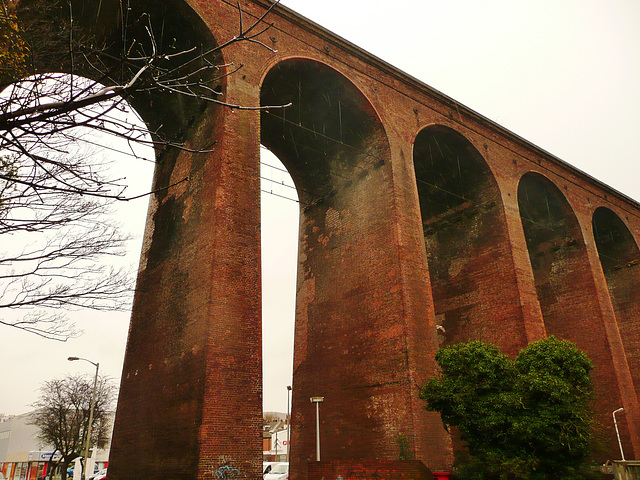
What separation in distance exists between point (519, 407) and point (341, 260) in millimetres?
6988

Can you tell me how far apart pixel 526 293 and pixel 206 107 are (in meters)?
11.7

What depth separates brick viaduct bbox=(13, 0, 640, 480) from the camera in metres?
9.98

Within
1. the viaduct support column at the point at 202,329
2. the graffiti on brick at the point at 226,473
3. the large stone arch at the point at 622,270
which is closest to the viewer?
the graffiti on brick at the point at 226,473

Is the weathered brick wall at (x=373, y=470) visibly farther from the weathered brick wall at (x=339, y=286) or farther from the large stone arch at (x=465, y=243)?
the large stone arch at (x=465, y=243)

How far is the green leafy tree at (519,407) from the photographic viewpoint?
993 cm

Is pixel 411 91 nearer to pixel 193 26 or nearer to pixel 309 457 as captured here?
pixel 193 26

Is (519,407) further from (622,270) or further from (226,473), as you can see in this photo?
(622,270)

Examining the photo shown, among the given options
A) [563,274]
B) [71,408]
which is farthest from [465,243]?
[71,408]

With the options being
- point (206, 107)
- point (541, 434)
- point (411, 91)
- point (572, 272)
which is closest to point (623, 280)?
point (572, 272)

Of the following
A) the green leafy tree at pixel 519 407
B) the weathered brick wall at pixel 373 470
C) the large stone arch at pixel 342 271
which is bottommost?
the weathered brick wall at pixel 373 470

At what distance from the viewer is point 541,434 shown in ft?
32.6

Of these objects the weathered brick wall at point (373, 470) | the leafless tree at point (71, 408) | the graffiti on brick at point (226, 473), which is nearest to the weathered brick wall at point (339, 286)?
the graffiti on brick at point (226, 473)

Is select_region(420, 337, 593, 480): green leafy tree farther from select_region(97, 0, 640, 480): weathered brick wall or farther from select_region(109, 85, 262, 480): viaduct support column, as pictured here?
select_region(109, 85, 262, 480): viaduct support column

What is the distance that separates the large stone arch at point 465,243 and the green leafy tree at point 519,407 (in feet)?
17.9
